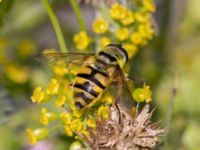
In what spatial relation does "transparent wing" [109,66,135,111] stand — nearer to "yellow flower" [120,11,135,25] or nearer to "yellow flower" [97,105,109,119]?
"yellow flower" [97,105,109,119]

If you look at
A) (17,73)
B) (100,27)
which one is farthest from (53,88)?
(17,73)

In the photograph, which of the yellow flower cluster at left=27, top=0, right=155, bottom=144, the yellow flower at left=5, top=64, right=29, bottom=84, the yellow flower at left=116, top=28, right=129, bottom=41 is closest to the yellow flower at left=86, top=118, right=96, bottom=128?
the yellow flower cluster at left=27, top=0, right=155, bottom=144

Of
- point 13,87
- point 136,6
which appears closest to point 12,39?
point 13,87

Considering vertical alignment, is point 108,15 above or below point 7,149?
above

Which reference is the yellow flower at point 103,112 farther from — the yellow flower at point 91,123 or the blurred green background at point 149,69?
the blurred green background at point 149,69

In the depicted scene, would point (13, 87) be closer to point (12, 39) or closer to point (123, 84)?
point (12, 39)

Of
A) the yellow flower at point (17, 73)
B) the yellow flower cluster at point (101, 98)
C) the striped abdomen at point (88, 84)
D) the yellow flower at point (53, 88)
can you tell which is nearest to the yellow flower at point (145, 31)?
the yellow flower cluster at point (101, 98)
